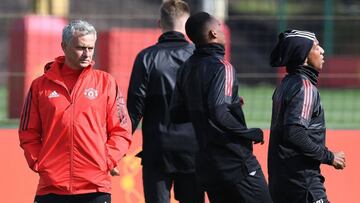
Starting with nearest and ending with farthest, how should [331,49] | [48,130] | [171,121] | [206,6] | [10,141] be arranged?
1. [48,130]
2. [171,121]
3. [10,141]
4. [206,6]
5. [331,49]

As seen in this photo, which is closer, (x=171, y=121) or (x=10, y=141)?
(x=171, y=121)

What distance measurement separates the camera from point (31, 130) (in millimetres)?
6449

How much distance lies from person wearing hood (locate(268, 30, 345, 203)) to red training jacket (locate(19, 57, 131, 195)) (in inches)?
40.4

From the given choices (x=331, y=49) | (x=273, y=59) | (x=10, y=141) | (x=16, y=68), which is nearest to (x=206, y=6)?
(x=16, y=68)

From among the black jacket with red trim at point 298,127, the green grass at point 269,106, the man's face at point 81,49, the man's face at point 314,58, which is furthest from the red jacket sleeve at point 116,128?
the green grass at point 269,106

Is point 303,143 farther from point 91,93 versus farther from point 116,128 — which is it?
point 91,93

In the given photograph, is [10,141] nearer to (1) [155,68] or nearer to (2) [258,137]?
(1) [155,68]

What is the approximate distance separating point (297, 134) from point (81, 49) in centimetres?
143

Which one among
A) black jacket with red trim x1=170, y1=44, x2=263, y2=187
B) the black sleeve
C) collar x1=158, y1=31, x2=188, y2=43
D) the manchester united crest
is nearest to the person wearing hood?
the black sleeve

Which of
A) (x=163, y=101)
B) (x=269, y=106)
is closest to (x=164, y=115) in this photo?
(x=163, y=101)

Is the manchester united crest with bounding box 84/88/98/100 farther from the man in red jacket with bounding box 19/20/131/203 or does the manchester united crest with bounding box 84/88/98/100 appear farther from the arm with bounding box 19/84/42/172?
the arm with bounding box 19/84/42/172

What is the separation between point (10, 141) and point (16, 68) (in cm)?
404

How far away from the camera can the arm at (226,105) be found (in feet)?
21.9

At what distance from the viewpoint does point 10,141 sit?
32.6ft
